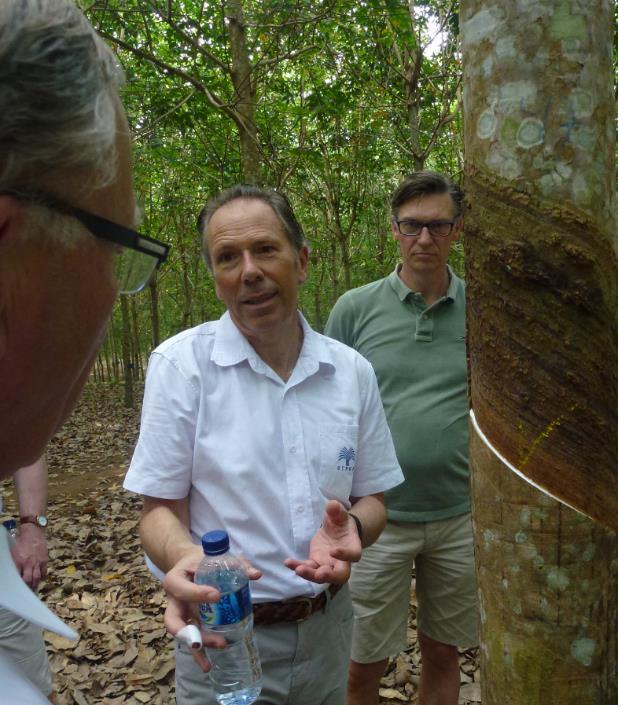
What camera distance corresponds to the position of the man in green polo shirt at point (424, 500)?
2.98 m

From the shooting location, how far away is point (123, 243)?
3.06 feet

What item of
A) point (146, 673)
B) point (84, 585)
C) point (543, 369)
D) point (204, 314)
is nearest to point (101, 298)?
point (543, 369)

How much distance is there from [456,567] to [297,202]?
1503cm

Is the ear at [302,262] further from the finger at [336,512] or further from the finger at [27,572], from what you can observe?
the finger at [27,572]

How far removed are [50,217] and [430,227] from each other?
267 cm

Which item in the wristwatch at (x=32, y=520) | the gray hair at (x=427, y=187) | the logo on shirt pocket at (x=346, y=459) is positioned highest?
the gray hair at (x=427, y=187)

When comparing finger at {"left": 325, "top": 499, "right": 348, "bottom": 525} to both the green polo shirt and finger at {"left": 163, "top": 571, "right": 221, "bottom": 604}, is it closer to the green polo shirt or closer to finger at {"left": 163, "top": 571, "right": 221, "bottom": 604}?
finger at {"left": 163, "top": 571, "right": 221, "bottom": 604}

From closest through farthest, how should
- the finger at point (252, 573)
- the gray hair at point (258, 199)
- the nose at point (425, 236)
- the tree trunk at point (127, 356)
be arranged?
the finger at point (252, 573)
the gray hair at point (258, 199)
the nose at point (425, 236)
the tree trunk at point (127, 356)

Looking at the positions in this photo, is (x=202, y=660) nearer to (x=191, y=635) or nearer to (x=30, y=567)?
(x=191, y=635)

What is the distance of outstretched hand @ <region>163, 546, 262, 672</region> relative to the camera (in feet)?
5.20

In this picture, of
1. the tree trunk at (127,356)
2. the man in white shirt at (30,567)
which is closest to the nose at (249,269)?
the man in white shirt at (30,567)

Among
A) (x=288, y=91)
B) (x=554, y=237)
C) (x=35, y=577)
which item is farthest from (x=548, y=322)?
(x=288, y=91)

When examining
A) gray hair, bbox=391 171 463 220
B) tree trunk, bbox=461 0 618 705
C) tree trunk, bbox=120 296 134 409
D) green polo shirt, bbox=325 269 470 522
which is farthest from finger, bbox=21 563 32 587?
tree trunk, bbox=120 296 134 409

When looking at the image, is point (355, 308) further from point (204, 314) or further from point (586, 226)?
point (204, 314)
